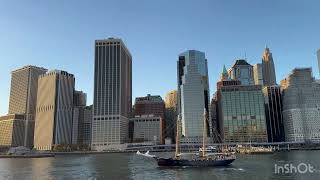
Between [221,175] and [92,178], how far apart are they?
33.9m

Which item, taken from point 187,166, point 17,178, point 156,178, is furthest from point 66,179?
point 187,166

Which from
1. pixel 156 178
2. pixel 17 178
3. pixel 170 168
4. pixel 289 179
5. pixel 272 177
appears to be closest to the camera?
pixel 289 179

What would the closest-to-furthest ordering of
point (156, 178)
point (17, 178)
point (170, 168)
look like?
1. point (156, 178)
2. point (17, 178)
3. point (170, 168)

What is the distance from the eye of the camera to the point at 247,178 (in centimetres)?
9162

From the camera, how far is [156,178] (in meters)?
95.4

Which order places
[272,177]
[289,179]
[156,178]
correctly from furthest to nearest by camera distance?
[156,178]
[272,177]
[289,179]

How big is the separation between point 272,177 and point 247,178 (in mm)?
5844

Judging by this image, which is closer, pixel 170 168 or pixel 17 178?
pixel 17 178

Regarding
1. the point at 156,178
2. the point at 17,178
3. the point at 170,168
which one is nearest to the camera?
the point at 156,178

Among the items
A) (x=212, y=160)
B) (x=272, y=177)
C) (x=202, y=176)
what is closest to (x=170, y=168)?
(x=212, y=160)

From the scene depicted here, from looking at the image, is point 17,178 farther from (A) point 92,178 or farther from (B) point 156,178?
(B) point 156,178

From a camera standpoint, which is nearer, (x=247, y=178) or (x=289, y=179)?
(x=289, y=179)

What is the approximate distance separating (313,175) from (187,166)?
45116mm

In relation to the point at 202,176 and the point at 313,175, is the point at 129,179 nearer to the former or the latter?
the point at 202,176
